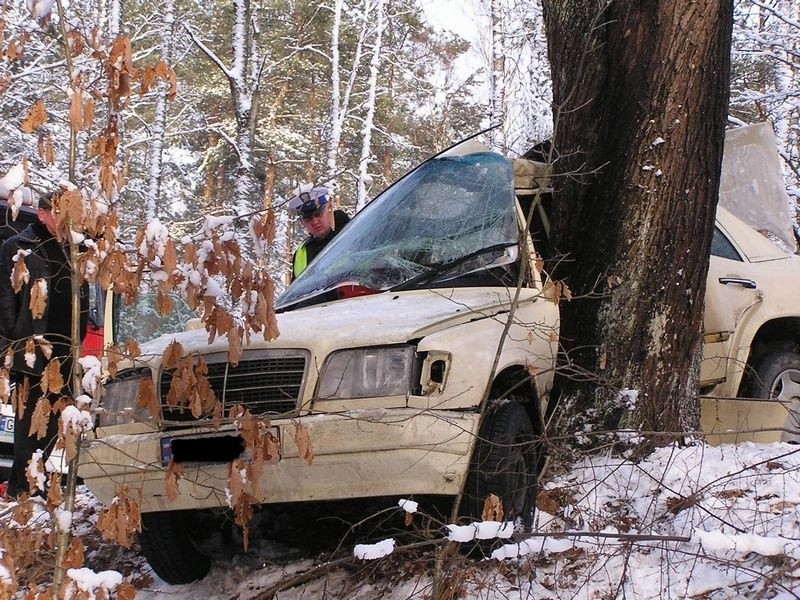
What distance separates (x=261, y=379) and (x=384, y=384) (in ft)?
Result: 1.74

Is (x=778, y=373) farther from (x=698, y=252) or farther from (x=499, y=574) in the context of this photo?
(x=499, y=574)

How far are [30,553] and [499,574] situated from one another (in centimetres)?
165

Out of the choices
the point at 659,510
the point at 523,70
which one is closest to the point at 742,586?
the point at 659,510

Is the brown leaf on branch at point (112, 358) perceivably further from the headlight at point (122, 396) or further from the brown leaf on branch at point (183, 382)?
the headlight at point (122, 396)

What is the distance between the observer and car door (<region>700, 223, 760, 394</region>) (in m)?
4.76

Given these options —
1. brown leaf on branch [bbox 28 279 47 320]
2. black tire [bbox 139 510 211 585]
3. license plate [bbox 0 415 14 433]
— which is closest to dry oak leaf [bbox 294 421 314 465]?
brown leaf on branch [bbox 28 279 47 320]

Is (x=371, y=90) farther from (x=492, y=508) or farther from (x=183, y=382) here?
(x=492, y=508)

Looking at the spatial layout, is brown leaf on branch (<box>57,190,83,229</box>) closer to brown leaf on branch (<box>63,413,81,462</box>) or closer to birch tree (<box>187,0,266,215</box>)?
brown leaf on branch (<box>63,413,81,462</box>)

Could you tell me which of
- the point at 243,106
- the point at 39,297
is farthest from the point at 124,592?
the point at 243,106

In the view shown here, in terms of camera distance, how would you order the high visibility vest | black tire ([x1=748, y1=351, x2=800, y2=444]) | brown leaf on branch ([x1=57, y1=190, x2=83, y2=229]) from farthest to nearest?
the high visibility vest
black tire ([x1=748, y1=351, x2=800, y2=444])
brown leaf on branch ([x1=57, y1=190, x2=83, y2=229])

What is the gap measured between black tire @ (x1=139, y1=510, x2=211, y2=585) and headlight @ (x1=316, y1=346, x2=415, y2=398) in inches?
44.6

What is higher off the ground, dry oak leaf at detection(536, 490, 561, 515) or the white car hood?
the white car hood

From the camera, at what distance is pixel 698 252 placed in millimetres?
3889

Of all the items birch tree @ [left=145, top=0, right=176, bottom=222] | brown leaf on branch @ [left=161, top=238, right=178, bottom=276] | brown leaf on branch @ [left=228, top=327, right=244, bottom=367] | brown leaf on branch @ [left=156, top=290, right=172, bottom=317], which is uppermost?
birch tree @ [left=145, top=0, right=176, bottom=222]
